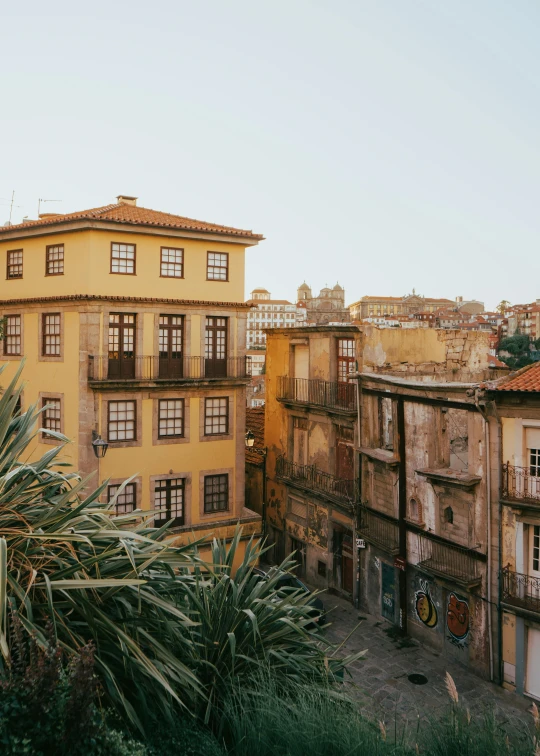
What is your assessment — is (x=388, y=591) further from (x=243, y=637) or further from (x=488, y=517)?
(x=243, y=637)

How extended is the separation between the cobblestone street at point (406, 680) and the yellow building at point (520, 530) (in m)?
0.76

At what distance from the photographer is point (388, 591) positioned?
22.7 meters

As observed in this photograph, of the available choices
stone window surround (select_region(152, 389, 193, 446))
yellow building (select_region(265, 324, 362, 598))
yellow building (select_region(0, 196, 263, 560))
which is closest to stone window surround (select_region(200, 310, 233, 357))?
yellow building (select_region(0, 196, 263, 560))

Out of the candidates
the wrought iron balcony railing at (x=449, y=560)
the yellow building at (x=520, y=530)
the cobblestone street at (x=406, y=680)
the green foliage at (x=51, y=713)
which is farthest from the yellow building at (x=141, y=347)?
the green foliage at (x=51, y=713)

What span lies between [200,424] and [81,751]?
61.5 feet

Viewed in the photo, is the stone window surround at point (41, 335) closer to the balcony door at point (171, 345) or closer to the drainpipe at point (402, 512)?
the balcony door at point (171, 345)

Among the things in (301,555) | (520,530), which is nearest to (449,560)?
(520,530)

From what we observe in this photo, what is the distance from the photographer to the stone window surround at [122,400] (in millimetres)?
23062

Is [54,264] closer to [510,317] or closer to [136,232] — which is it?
[136,232]

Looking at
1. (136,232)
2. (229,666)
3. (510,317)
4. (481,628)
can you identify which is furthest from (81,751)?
(510,317)

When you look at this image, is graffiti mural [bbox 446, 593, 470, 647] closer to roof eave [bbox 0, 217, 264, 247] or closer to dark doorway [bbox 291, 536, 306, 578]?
dark doorway [bbox 291, 536, 306, 578]

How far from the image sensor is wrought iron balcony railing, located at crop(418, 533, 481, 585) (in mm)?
18750

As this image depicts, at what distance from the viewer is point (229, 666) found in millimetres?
9859

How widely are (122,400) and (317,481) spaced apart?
29.3 feet
